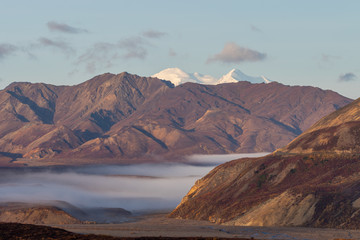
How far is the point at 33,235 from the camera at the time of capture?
107m

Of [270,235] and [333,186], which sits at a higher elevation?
[333,186]

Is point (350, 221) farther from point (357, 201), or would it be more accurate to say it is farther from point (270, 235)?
point (270, 235)

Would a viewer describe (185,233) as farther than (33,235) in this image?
Yes

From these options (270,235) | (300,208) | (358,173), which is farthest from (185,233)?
(358,173)

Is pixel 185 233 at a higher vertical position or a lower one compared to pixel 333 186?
lower

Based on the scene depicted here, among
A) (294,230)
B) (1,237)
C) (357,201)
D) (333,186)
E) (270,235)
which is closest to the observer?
(1,237)

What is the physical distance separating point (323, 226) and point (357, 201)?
576 inches

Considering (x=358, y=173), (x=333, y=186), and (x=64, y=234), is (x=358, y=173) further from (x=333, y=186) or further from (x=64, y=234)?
(x=64, y=234)

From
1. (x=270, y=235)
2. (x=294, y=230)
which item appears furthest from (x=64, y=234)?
(x=294, y=230)

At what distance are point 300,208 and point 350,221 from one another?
14541mm

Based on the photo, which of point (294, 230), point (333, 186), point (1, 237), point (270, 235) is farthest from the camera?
point (333, 186)

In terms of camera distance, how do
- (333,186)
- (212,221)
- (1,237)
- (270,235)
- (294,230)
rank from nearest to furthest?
(1,237), (270,235), (294,230), (333,186), (212,221)

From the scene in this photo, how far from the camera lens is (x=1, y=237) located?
344 ft

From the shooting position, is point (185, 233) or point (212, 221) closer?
point (185, 233)
